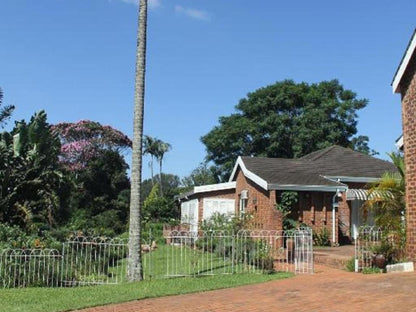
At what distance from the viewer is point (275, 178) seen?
65.8ft

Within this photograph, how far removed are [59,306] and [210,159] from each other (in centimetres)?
3352

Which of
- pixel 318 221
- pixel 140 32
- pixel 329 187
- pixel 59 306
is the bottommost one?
pixel 59 306

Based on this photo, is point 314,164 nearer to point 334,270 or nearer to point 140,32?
point 334,270

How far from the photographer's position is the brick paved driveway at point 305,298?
8.85 metres

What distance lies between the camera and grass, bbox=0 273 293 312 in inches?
385

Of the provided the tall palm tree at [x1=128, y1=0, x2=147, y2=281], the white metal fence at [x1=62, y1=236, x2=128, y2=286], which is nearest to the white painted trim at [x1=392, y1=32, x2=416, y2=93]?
the tall palm tree at [x1=128, y1=0, x2=147, y2=281]

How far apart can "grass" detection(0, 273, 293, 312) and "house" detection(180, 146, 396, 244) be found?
617 centimetres

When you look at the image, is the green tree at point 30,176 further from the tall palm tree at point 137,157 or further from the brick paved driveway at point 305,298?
the brick paved driveway at point 305,298

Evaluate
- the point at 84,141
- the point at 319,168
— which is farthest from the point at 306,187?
the point at 84,141

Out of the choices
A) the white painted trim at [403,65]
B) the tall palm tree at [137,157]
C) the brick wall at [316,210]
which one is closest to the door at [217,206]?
the brick wall at [316,210]

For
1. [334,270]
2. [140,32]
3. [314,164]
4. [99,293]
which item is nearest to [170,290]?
[99,293]

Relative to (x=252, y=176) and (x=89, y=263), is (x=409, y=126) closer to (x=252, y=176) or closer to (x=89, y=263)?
(x=252, y=176)

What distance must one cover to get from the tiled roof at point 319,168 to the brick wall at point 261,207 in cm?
64

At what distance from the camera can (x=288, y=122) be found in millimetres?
38844
